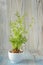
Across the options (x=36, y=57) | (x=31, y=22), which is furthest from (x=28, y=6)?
(x=36, y=57)

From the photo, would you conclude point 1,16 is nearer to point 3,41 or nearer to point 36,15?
point 3,41

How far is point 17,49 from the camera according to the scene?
5.15ft

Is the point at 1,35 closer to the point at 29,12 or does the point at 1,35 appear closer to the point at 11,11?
the point at 11,11

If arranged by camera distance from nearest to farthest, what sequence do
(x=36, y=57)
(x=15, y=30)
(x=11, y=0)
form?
(x=15, y=30) < (x=36, y=57) < (x=11, y=0)

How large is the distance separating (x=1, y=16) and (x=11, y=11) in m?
0.14

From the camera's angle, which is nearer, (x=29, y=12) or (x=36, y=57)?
(x=36, y=57)

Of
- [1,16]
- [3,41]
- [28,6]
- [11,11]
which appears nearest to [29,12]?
[28,6]

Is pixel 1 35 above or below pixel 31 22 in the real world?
below

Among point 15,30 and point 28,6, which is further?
point 28,6

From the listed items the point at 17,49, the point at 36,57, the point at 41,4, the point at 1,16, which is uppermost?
the point at 41,4

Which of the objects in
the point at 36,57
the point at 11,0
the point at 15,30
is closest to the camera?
the point at 15,30

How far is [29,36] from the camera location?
1.89 metres

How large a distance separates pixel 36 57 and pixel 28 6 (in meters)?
0.61

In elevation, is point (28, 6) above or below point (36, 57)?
above
